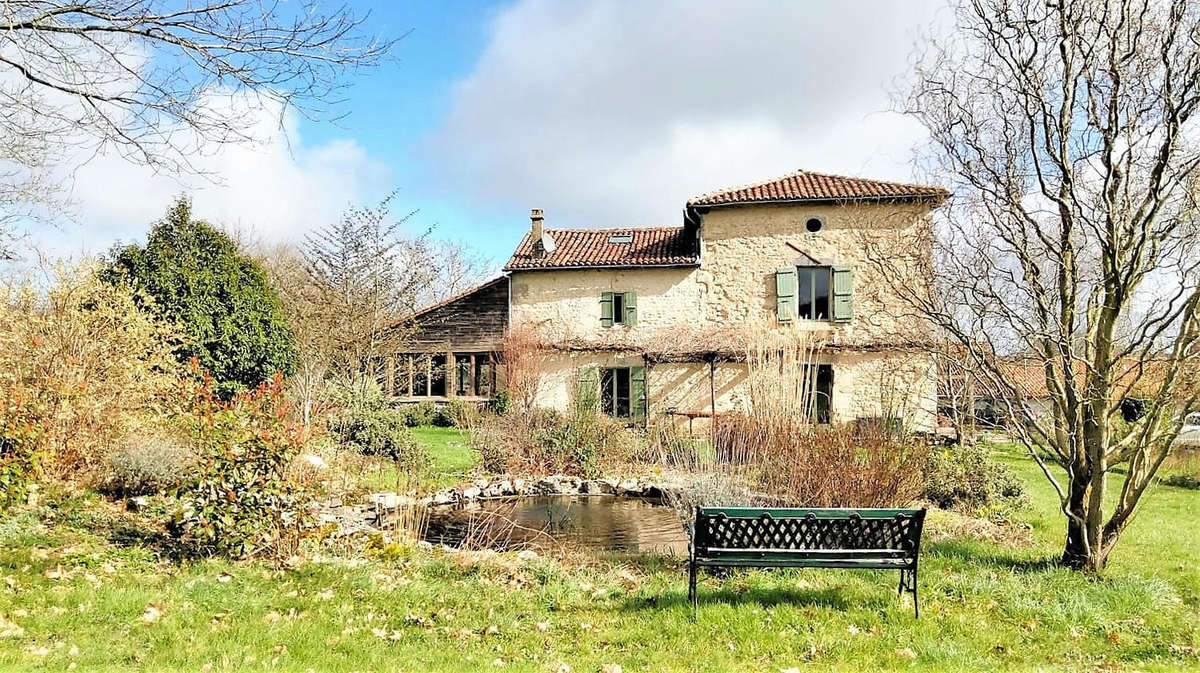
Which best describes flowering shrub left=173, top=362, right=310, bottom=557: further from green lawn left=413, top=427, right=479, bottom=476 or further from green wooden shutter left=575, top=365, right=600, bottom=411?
green wooden shutter left=575, top=365, right=600, bottom=411

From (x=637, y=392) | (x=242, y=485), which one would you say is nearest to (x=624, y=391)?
(x=637, y=392)

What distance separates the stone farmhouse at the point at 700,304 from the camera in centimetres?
1777

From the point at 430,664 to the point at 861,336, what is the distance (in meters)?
15.8

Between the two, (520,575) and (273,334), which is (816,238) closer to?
(273,334)

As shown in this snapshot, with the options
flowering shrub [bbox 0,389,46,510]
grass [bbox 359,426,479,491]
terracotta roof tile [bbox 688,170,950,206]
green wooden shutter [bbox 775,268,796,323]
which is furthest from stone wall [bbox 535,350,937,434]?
flowering shrub [bbox 0,389,46,510]

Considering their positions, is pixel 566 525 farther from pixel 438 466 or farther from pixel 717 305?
pixel 717 305

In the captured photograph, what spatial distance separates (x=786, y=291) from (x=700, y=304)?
2.07m

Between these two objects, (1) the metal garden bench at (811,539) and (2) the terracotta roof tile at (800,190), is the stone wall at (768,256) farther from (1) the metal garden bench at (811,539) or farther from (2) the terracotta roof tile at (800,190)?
(1) the metal garden bench at (811,539)

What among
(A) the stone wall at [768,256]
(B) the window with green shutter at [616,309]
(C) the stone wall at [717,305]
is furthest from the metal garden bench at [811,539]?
(B) the window with green shutter at [616,309]

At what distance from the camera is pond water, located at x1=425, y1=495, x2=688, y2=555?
7184 millimetres

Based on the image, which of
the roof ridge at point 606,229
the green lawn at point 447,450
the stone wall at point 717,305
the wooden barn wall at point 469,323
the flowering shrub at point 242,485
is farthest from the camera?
the roof ridge at point 606,229

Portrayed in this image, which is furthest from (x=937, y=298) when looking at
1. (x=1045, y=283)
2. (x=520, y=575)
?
(x=520, y=575)

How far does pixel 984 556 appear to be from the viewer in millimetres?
5934

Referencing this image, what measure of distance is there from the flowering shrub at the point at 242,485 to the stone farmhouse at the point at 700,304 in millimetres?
11207
